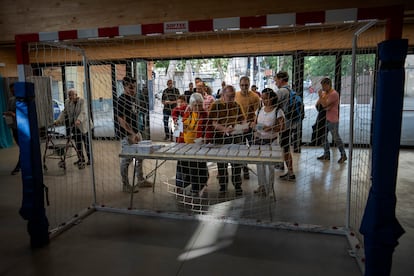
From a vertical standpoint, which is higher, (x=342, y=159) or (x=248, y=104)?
(x=248, y=104)

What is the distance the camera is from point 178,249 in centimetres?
273

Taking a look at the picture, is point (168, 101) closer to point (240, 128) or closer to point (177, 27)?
point (240, 128)

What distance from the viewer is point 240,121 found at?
3998mm

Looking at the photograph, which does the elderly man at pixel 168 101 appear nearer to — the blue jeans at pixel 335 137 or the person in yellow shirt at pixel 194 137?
the person in yellow shirt at pixel 194 137

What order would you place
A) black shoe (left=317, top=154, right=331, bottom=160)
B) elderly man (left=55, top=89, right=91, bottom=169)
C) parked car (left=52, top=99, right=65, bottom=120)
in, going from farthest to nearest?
parked car (left=52, top=99, right=65, bottom=120) < black shoe (left=317, top=154, right=331, bottom=160) < elderly man (left=55, top=89, right=91, bottom=169)

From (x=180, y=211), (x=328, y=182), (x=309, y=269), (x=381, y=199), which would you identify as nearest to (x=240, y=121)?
(x=180, y=211)

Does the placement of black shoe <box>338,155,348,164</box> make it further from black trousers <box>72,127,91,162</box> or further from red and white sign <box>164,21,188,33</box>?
black trousers <box>72,127,91,162</box>

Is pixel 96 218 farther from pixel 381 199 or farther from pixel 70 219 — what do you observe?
pixel 381 199

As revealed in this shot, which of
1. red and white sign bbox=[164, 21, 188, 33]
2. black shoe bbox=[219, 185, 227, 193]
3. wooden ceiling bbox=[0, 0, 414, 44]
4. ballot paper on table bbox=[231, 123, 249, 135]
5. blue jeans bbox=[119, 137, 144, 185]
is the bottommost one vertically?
black shoe bbox=[219, 185, 227, 193]

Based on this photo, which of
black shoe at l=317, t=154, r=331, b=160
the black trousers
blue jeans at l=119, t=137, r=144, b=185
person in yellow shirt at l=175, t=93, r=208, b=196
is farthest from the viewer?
black shoe at l=317, t=154, r=331, b=160

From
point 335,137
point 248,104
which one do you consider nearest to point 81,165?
point 248,104

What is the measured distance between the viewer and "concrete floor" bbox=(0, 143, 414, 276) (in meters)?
2.44

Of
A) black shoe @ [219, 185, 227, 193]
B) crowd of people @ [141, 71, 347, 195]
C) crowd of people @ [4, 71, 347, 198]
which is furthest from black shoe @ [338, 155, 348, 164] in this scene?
black shoe @ [219, 185, 227, 193]

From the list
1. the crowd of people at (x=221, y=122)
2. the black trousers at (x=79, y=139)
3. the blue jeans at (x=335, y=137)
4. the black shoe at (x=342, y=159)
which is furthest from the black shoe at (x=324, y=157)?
the black trousers at (x=79, y=139)
